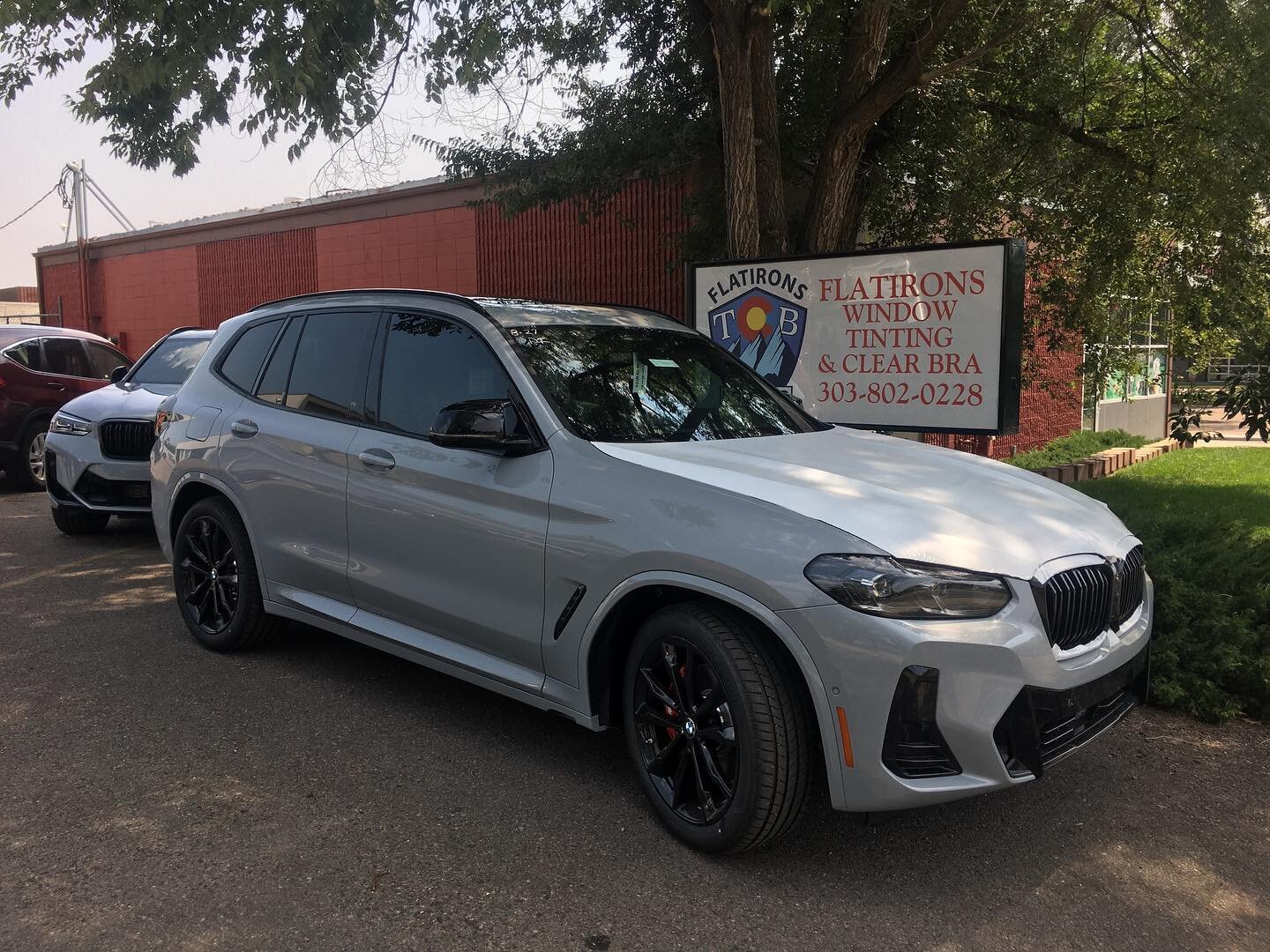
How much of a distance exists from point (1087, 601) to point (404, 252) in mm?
14801

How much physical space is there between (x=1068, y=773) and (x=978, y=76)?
26.4 feet

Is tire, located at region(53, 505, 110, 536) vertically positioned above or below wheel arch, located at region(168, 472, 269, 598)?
below

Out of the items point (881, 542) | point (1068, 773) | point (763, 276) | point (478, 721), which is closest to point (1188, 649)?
point (1068, 773)

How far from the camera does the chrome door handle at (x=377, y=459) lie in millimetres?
4301

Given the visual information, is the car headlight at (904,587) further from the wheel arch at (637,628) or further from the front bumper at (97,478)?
the front bumper at (97,478)

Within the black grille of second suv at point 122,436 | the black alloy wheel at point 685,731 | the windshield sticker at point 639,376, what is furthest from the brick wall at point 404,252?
the black alloy wheel at point 685,731

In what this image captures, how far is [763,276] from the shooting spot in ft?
24.2

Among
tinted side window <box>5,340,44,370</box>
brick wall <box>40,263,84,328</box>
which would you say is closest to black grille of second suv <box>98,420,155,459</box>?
tinted side window <box>5,340,44,370</box>

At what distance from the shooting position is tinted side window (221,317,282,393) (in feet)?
17.5

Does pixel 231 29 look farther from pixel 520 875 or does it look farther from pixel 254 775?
pixel 520 875

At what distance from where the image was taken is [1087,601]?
3.28m

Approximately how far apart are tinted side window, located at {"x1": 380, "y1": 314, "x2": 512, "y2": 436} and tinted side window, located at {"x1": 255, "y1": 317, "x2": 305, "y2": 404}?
80cm

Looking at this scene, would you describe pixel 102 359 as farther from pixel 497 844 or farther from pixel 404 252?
pixel 497 844

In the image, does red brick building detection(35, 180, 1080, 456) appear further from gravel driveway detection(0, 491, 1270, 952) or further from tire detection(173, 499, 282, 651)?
gravel driveway detection(0, 491, 1270, 952)
